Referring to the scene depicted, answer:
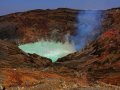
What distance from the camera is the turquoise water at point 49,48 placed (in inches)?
1639

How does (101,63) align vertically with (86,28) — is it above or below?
below

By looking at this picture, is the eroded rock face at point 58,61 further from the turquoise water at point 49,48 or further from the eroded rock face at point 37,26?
the turquoise water at point 49,48

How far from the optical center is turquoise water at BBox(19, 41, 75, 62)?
41.6m

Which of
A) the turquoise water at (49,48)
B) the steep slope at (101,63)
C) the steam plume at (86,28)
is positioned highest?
the steam plume at (86,28)

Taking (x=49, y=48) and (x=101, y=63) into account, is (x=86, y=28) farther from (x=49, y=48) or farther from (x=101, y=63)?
(x=101, y=63)

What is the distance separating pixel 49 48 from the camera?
Answer: 44188mm

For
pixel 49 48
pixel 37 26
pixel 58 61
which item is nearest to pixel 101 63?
pixel 58 61

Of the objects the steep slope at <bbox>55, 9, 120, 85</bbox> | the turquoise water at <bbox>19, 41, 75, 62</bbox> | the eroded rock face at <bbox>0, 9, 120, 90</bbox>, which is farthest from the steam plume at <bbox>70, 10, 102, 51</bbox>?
the steep slope at <bbox>55, 9, 120, 85</bbox>

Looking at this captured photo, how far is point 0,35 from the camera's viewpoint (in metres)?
49.3

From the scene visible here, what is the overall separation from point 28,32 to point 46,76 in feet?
99.6

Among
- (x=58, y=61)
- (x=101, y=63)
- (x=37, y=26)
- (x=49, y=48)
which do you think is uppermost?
(x=37, y=26)

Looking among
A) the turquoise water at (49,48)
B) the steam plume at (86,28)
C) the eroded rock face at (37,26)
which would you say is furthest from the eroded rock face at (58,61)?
the turquoise water at (49,48)

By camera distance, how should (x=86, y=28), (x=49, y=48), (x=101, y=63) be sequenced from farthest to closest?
(x=86, y=28), (x=49, y=48), (x=101, y=63)

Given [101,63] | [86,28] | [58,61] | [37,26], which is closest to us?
[101,63]
